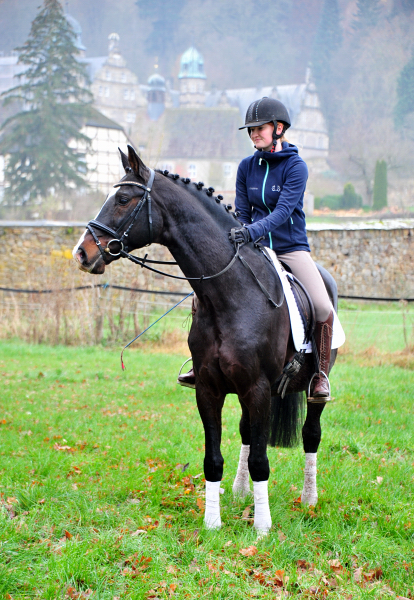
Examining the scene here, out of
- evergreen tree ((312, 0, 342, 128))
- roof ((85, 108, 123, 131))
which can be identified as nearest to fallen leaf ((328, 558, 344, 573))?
roof ((85, 108, 123, 131))

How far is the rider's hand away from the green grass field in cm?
203

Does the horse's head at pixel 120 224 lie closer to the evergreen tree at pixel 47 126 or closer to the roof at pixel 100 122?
the evergreen tree at pixel 47 126

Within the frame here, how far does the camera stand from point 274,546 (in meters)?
3.78

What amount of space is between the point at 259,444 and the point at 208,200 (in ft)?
5.65

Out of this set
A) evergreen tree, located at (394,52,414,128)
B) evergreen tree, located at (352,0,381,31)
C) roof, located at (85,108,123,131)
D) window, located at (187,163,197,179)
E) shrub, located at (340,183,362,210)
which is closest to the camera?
roof, located at (85,108,123,131)

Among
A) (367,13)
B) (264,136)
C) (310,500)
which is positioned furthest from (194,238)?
(367,13)

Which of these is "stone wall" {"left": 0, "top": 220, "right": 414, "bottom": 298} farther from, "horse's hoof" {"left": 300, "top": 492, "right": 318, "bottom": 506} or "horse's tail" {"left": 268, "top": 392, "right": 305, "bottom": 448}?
"horse's hoof" {"left": 300, "top": 492, "right": 318, "bottom": 506}

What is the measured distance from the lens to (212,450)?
3996mm

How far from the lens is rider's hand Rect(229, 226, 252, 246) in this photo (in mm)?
3773

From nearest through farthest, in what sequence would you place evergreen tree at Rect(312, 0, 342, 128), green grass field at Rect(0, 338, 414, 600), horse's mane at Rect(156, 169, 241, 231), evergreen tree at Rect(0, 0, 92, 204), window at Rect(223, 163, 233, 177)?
green grass field at Rect(0, 338, 414, 600), horse's mane at Rect(156, 169, 241, 231), evergreen tree at Rect(0, 0, 92, 204), window at Rect(223, 163, 233, 177), evergreen tree at Rect(312, 0, 342, 128)

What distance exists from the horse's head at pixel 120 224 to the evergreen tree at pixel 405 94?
238 ft

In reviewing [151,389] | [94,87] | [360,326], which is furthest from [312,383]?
[94,87]

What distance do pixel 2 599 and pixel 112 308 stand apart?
1086cm

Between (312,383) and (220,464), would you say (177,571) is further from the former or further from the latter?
(312,383)
